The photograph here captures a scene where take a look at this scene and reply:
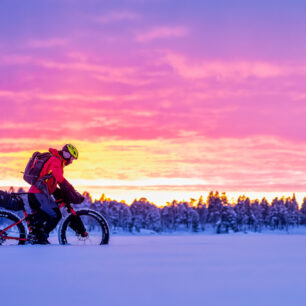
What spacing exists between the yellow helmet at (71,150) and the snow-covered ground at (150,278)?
9.61ft

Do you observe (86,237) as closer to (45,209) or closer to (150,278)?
(45,209)

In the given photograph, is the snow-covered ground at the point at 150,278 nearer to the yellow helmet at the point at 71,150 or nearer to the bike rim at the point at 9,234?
the bike rim at the point at 9,234

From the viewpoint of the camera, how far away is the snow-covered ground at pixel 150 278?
4.40 m

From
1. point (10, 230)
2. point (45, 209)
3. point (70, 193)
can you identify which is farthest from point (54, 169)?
point (10, 230)

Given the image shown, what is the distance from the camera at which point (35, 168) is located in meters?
10.5

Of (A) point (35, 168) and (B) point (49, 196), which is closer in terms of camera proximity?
(A) point (35, 168)

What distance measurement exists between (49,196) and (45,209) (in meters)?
0.29

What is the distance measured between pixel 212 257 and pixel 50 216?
4.33 metres

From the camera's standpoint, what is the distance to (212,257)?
300 inches

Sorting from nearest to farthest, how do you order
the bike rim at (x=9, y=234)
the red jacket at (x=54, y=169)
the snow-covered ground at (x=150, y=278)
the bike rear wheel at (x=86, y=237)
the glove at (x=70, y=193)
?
the snow-covered ground at (x=150, y=278) < the bike rim at (x=9, y=234) < the red jacket at (x=54, y=169) < the bike rear wheel at (x=86, y=237) < the glove at (x=70, y=193)

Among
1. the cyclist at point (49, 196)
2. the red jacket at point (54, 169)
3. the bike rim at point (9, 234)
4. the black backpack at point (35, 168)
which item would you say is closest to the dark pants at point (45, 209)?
the cyclist at point (49, 196)

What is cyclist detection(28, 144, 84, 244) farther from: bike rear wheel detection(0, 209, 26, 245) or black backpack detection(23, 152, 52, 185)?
bike rear wheel detection(0, 209, 26, 245)

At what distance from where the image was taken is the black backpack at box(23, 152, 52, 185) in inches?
412

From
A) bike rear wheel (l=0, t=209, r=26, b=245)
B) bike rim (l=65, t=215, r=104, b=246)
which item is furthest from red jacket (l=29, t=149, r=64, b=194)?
bike rim (l=65, t=215, r=104, b=246)
